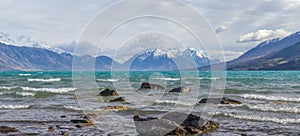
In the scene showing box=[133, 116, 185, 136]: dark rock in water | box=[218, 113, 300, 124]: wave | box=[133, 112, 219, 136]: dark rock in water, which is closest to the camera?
box=[133, 116, 185, 136]: dark rock in water

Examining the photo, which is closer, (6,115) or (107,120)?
(107,120)

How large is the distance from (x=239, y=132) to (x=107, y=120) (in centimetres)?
924

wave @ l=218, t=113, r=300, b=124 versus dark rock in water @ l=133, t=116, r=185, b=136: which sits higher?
dark rock in water @ l=133, t=116, r=185, b=136

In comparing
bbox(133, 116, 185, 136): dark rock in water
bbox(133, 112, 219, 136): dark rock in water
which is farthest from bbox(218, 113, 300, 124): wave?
bbox(133, 116, 185, 136): dark rock in water

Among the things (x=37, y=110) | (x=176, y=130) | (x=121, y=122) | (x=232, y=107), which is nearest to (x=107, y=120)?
(x=121, y=122)

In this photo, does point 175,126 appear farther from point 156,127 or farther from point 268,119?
point 268,119

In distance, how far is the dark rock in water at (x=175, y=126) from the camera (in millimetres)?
17203

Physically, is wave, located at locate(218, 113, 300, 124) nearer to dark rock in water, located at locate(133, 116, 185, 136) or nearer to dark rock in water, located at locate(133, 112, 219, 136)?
dark rock in water, located at locate(133, 112, 219, 136)

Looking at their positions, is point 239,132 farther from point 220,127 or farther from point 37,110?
point 37,110

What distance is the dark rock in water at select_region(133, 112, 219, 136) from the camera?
1720 cm

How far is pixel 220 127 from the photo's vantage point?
1958 cm

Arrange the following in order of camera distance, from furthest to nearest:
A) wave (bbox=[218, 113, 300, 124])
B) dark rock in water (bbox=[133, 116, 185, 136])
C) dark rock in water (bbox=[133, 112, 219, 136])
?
wave (bbox=[218, 113, 300, 124]) < dark rock in water (bbox=[133, 112, 219, 136]) < dark rock in water (bbox=[133, 116, 185, 136])

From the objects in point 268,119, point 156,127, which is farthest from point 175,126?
point 268,119

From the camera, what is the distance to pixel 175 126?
1767 cm
